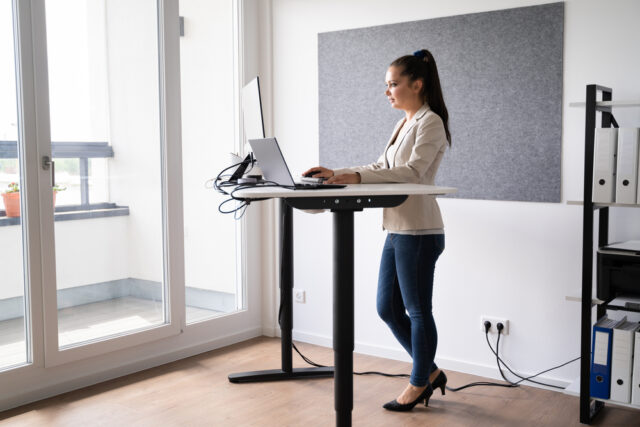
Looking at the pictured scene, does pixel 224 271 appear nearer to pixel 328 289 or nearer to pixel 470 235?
pixel 328 289

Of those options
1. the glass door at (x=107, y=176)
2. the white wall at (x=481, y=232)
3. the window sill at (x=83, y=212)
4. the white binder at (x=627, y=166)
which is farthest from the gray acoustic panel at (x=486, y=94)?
the window sill at (x=83, y=212)

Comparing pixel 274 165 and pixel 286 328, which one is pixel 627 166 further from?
pixel 286 328

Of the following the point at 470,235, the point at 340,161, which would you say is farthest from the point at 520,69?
the point at 340,161

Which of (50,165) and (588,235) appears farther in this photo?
(50,165)

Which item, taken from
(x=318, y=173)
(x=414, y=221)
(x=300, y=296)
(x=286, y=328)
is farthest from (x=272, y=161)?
(x=300, y=296)

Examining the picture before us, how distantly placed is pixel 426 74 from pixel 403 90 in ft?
0.38

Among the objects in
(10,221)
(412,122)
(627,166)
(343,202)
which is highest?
(412,122)

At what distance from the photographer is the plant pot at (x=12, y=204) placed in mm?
2721

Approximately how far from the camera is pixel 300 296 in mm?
3873

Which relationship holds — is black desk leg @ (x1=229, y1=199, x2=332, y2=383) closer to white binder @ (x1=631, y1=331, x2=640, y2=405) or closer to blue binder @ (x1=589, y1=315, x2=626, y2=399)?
blue binder @ (x1=589, y1=315, x2=626, y2=399)

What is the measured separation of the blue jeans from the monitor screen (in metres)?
0.69

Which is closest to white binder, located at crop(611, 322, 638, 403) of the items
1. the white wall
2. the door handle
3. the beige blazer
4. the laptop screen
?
the white wall

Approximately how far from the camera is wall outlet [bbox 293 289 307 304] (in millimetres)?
3861

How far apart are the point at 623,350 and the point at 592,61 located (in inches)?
49.0
